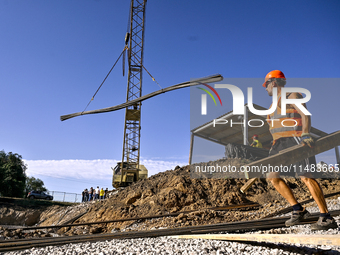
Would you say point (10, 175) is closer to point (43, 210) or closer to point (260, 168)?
point (43, 210)

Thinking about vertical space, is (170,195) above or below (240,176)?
below

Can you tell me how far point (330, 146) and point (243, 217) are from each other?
522 cm

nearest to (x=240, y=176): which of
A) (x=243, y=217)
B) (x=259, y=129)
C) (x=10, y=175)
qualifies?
(x=243, y=217)

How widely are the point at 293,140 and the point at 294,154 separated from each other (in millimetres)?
349

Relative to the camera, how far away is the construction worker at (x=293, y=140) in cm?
326

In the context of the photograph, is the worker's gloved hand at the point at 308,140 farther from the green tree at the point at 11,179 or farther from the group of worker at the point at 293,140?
the green tree at the point at 11,179

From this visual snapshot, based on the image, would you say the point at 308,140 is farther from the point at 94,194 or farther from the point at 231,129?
the point at 94,194

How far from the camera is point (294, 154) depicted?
312cm

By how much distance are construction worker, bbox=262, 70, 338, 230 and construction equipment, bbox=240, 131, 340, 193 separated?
13 centimetres

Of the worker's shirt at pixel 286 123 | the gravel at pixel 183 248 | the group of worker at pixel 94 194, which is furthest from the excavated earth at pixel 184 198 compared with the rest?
the group of worker at pixel 94 194

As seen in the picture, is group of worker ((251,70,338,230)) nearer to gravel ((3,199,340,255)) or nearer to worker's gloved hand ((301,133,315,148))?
worker's gloved hand ((301,133,315,148))

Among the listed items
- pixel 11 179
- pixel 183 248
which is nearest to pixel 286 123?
pixel 183 248

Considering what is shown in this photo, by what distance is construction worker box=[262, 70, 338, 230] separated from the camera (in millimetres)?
3264

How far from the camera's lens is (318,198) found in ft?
10.7
